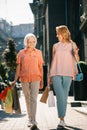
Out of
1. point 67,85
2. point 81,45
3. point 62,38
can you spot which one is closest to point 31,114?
point 67,85

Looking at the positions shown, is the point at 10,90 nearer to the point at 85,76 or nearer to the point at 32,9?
the point at 85,76

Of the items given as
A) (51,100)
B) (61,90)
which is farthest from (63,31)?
(51,100)

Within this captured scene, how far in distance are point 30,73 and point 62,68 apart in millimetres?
591

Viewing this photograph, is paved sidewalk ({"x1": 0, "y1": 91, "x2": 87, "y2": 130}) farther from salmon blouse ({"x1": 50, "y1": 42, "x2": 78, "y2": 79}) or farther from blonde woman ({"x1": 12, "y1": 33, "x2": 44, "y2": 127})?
salmon blouse ({"x1": 50, "y1": 42, "x2": 78, "y2": 79})

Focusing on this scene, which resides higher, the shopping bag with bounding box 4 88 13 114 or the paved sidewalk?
the shopping bag with bounding box 4 88 13 114

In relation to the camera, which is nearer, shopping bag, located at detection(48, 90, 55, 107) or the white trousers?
the white trousers

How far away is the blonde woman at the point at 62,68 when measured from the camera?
873 cm

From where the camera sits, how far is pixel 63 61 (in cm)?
889

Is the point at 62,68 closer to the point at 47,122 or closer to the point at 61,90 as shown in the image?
the point at 61,90

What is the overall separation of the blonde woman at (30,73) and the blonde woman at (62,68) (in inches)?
11.4

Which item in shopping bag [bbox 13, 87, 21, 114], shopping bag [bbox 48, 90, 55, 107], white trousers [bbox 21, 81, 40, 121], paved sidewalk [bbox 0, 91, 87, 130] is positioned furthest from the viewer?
paved sidewalk [bbox 0, 91, 87, 130]

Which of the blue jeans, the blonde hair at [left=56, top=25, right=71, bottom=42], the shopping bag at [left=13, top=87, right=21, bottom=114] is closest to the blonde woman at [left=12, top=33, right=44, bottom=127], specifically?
the shopping bag at [left=13, top=87, right=21, bottom=114]

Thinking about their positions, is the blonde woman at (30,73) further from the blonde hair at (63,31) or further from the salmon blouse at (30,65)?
the blonde hair at (63,31)

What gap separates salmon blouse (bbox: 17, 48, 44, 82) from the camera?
29.1 feet
